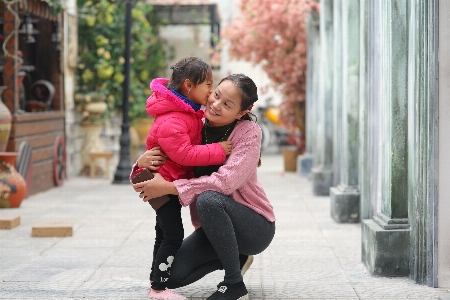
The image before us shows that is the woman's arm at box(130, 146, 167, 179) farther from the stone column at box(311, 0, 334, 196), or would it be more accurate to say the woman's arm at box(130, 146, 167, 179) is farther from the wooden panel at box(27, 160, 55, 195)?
the wooden panel at box(27, 160, 55, 195)

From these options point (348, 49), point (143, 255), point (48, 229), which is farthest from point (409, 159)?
point (48, 229)

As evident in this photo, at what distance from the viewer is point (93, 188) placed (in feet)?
37.7

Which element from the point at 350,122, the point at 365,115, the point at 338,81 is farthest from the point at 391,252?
the point at 338,81

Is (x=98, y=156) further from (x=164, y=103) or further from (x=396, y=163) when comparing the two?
(x=164, y=103)

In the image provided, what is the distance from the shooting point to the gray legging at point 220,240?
14.5 feet

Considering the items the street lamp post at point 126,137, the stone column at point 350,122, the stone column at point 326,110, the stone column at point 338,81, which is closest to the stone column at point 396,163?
the stone column at point 350,122

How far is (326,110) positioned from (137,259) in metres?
4.68

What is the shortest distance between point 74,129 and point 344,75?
658 centimetres

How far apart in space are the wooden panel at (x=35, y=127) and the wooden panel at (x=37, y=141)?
6 centimetres

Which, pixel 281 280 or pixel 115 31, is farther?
pixel 115 31

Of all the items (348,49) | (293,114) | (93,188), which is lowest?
(93,188)

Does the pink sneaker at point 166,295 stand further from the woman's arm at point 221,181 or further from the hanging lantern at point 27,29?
the hanging lantern at point 27,29

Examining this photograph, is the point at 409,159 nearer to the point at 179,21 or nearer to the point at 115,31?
the point at 115,31

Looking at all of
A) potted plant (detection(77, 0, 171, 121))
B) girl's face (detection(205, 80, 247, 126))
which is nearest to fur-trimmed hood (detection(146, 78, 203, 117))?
girl's face (detection(205, 80, 247, 126))
